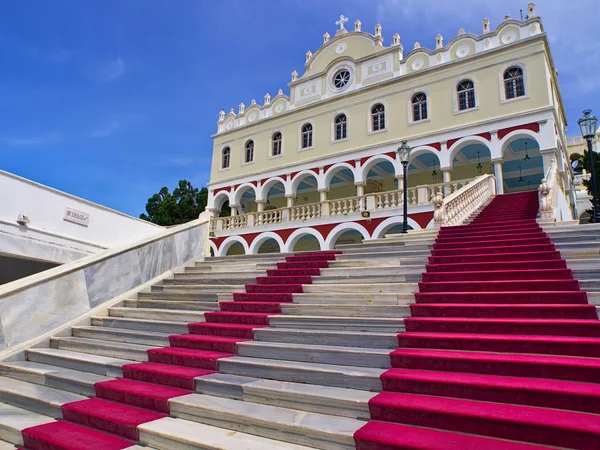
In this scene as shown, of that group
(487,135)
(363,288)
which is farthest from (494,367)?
(487,135)

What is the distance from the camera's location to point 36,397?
13.4 ft

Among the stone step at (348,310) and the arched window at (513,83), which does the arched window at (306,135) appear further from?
the stone step at (348,310)

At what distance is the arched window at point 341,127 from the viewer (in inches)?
930

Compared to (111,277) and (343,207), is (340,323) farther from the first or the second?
(343,207)

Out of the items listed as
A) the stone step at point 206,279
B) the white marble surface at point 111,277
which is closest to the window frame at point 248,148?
the stone step at point 206,279

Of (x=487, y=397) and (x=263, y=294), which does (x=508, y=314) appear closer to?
(x=487, y=397)

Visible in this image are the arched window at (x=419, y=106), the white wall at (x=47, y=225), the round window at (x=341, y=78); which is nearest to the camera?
the white wall at (x=47, y=225)

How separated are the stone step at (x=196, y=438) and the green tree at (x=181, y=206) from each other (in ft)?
123

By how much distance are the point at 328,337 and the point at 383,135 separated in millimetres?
19153

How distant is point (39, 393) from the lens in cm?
423

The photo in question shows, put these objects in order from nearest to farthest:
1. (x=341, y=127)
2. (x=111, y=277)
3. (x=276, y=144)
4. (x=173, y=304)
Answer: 1. (x=173, y=304)
2. (x=111, y=277)
3. (x=341, y=127)
4. (x=276, y=144)

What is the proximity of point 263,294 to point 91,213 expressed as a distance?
7.13m

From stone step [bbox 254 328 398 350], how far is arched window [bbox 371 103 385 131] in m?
19.5

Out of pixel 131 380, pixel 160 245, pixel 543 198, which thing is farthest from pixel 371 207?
pixel 131 380
